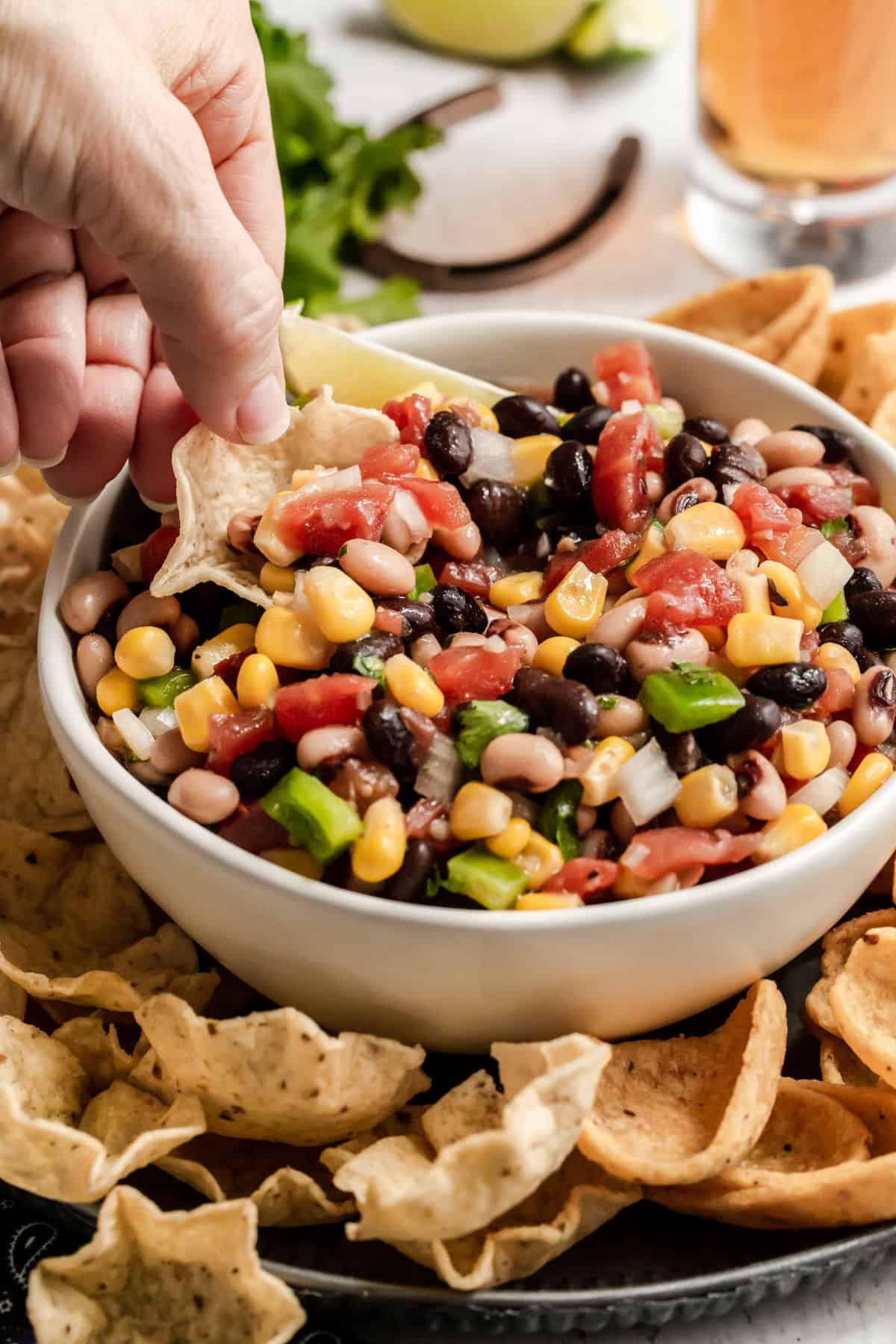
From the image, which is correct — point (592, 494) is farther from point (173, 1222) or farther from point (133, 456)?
point (173, 1222)

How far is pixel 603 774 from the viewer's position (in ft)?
7.16

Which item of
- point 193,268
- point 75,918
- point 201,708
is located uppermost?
point 193,268

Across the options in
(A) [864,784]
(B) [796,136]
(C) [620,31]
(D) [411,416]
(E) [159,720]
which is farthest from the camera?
(C) [620,31]

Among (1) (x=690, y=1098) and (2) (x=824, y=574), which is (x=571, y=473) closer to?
(2) (x=824, y=574)

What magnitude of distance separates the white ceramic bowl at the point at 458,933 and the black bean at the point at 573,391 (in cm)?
107

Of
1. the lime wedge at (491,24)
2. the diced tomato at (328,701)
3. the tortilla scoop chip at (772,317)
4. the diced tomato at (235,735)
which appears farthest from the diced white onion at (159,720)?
the lime wedge at (491,24)

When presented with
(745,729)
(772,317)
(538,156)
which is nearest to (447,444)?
(745,729)

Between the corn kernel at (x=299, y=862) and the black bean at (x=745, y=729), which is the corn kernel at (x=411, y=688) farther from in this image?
the black bean at (x=745, y=729)

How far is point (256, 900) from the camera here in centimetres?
211

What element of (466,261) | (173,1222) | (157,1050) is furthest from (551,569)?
(466,261)

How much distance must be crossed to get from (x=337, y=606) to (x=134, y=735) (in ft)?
1.32

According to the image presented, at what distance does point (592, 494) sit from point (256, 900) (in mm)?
954

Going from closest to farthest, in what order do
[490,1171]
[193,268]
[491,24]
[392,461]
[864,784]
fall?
[490,1171]
[193,268]
[864,784]
[392,461]
[491,24]

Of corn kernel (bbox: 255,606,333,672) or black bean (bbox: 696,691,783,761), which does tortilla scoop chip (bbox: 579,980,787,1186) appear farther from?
corn kernel (bbox: 255,606,333,672)
